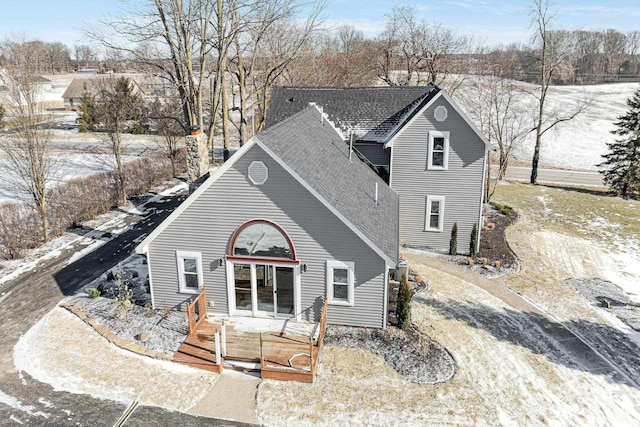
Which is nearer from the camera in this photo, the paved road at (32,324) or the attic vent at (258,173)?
the paved road at (32,324)

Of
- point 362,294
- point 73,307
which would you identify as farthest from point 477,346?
point 73,307

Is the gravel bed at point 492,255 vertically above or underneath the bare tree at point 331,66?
underneath

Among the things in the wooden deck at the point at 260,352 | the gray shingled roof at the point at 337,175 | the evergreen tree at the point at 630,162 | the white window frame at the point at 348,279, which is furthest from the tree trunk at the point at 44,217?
the evergreen tree at the point at 630,162

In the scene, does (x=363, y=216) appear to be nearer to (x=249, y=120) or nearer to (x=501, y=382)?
(x=501, y=382)

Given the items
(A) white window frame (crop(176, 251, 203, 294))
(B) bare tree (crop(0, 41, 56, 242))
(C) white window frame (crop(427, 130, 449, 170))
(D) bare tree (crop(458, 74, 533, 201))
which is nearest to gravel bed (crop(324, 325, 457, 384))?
(A) white window frame (crop(176, 251, 203, 294))

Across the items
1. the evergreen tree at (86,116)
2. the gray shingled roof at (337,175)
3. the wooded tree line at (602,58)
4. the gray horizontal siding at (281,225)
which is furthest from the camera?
the wooded tree line at (602,58)

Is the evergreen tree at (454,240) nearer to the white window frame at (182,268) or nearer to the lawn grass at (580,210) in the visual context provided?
the lawn grass at (580,210)

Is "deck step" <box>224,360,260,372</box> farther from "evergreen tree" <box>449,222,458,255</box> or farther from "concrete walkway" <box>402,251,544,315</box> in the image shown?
"evergreen tree" <box>449,222,458,255</box>

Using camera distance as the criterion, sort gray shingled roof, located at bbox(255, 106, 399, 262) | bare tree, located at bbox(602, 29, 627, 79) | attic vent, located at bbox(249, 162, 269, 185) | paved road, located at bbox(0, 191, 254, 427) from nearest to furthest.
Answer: paved road, located at bbox(0, 191, 254, 427), attic vent, located at bbox(249, 162, 269, 185), gray shingled roof, located at bbox(255, 106, 399, 262), bare tree, located at bbox(602, 29, 627, 79)
